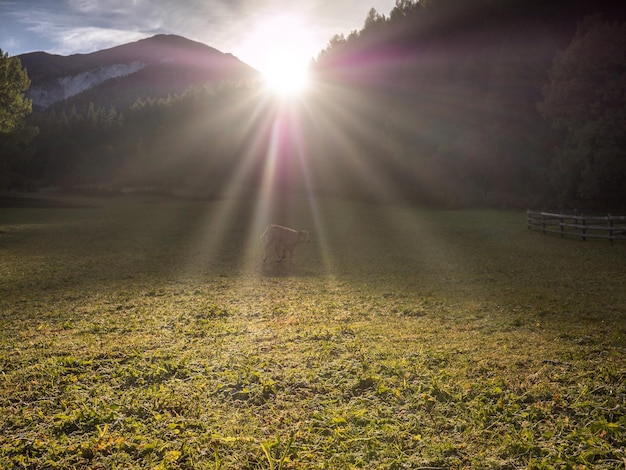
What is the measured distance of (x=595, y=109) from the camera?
36.3 m

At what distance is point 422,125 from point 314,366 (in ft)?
176

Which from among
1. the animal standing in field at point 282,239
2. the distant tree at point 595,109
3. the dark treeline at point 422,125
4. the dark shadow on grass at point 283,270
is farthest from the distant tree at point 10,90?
the distant tree at point 595,109

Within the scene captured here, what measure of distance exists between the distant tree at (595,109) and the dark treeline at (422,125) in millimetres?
106

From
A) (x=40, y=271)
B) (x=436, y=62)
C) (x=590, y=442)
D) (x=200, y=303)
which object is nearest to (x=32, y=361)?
(x=200, y=303)

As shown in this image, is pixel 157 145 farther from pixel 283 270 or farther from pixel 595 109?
pixel 283 270

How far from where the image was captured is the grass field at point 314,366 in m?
4.70

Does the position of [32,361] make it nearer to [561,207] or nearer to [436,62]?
[561,207]

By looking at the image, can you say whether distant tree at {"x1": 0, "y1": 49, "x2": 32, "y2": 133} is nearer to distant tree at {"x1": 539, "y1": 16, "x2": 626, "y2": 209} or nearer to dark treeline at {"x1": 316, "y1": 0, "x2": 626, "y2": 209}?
dark treeline at {"x1": 316, "y1": 0, "x2": 626, "y2": 209}

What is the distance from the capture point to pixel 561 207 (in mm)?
42469

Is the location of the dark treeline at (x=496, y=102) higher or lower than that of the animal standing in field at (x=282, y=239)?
higher

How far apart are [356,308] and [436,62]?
53.8m

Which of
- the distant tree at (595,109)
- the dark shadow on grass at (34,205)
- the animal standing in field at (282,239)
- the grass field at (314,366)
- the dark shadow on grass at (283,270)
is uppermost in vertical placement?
the distant tree at (595,109)

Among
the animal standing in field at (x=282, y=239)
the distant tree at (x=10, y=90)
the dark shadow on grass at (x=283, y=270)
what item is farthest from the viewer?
the distant tree at (x=10, y=90)

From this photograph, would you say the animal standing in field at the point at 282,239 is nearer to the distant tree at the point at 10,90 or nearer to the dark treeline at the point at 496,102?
the dark treeline at the point at 496,102
